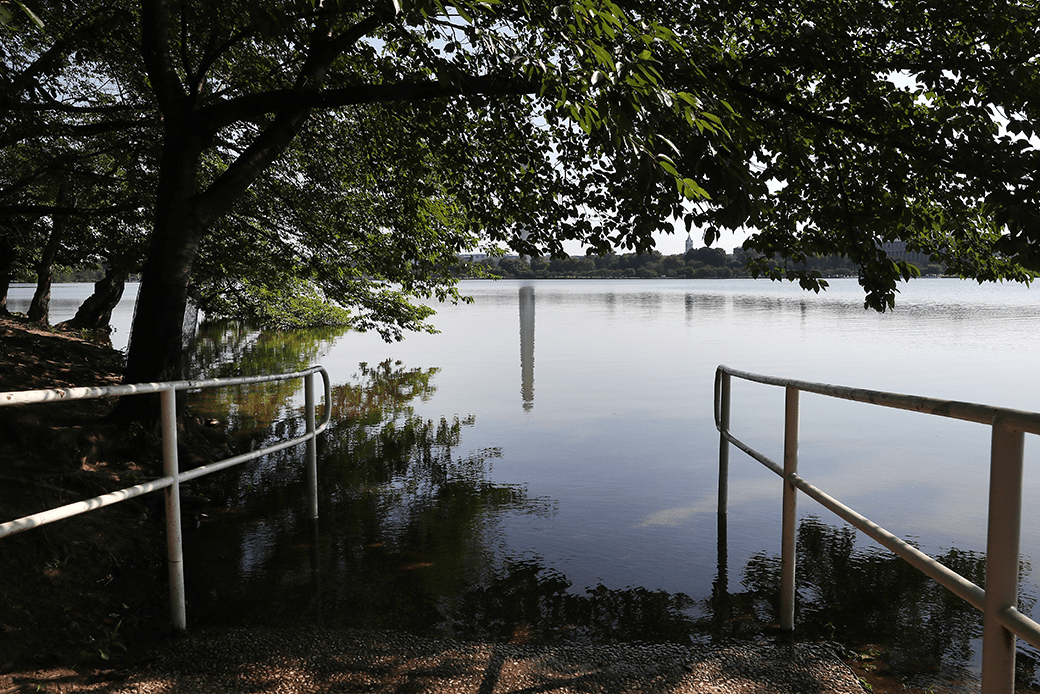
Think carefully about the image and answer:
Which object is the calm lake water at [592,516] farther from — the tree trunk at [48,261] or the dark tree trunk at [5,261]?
the dark tree trunk at [5,261]

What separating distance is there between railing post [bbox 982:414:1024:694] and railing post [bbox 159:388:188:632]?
3067 millimetres

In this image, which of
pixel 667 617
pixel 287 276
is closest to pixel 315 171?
pixel 287 276

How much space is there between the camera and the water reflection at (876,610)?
3.67 m

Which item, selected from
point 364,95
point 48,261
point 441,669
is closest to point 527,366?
point 48,261

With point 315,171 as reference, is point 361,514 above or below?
below

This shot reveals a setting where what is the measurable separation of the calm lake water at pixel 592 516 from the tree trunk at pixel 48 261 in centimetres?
506

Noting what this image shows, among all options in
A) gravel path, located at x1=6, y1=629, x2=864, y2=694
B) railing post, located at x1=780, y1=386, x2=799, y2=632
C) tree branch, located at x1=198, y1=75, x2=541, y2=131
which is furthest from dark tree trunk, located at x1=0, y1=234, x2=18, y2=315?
railing post, located at x1=780, y1=386, x2=799, y2=632

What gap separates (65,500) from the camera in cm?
505

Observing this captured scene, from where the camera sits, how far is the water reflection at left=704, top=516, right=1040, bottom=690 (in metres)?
3.67

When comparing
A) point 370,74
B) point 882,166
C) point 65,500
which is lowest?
point 65,500

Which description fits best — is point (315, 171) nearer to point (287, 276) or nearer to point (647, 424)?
point (287, 276)

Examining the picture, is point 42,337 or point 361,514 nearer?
point 361,514

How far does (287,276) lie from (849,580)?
10406mm

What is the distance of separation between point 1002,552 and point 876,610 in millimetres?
2891
